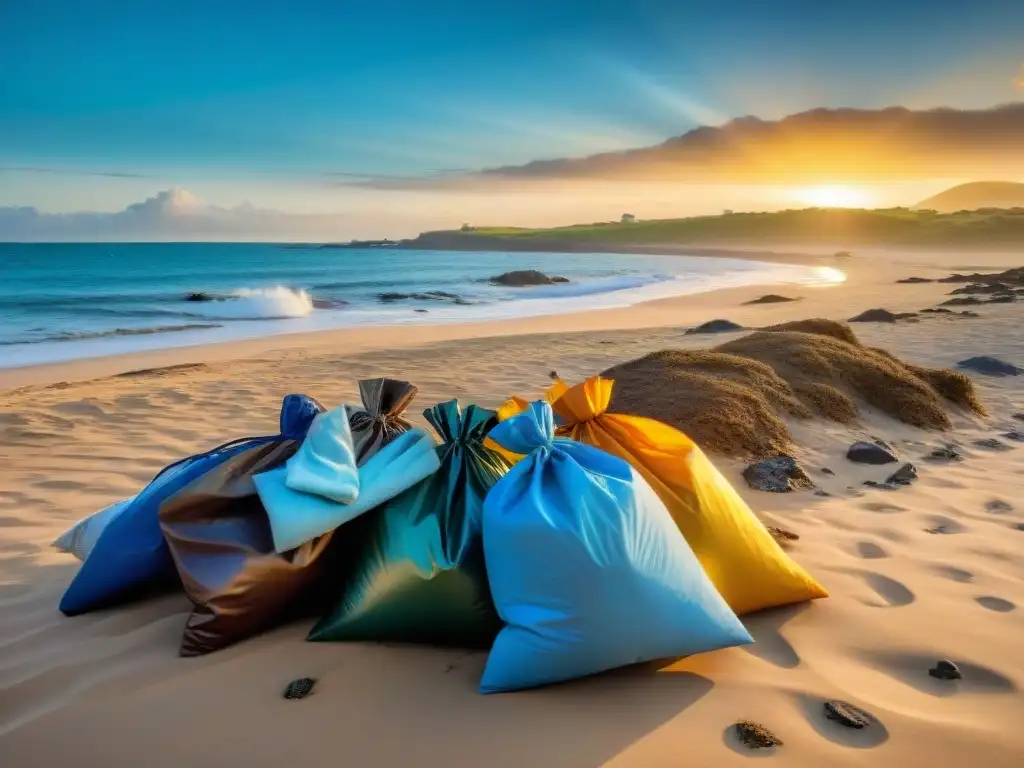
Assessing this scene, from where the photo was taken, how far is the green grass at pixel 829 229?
187ft

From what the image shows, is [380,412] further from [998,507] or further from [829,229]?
[829,229]

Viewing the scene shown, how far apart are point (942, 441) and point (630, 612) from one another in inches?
156

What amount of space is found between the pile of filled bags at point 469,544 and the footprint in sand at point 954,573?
0.65 meters

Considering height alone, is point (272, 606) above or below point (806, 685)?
above

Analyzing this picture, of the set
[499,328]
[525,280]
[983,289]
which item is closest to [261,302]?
[499,328]

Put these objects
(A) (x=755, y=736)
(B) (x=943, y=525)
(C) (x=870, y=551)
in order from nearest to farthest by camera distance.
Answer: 1. (A) (x=755, y=736)
2. (C) (x=870, y=551)
3. (B) (x=943, y=525)

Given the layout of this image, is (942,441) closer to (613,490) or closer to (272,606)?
(613,490)

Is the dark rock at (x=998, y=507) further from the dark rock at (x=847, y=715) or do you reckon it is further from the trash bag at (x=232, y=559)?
the trash bag at (x=232, y=559)

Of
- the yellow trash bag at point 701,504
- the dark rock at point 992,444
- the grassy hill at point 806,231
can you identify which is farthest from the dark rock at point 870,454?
the grassy hill at point 806,231

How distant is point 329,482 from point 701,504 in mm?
1145

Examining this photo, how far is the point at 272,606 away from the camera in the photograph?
229cm

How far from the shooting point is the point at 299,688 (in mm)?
2039

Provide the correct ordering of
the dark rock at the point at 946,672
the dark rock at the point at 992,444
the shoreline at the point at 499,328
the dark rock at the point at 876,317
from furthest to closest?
1. the dark rock at the point at 876,317
2. the shoreline at the point at 499,328
3. the dark rock at the point at 992,444
4. the dark rock at the point at 946,672

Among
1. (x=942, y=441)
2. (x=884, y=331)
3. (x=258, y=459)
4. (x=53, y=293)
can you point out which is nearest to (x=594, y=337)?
(x=884, y=331)
